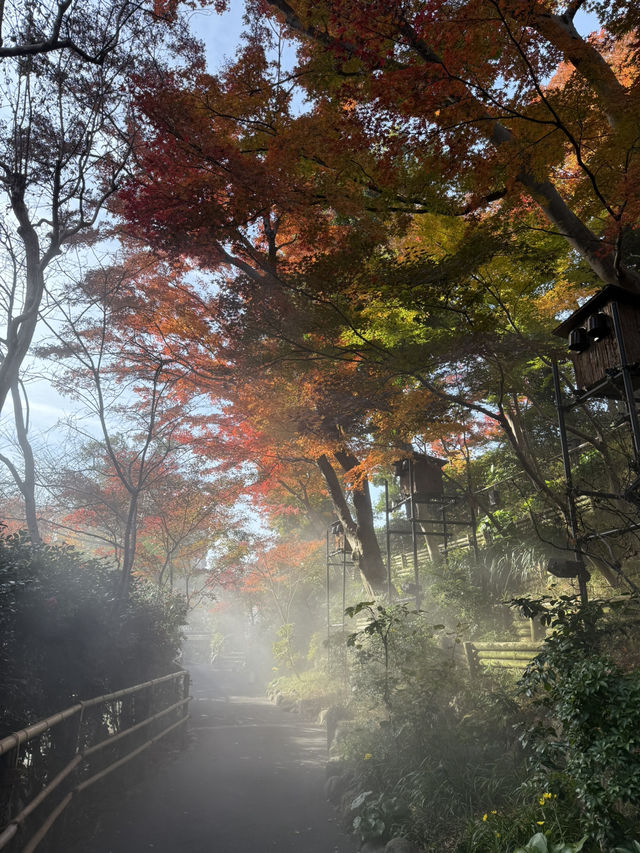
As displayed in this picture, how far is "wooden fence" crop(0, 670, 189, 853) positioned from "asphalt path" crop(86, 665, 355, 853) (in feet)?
1.80

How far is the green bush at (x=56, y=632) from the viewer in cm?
481

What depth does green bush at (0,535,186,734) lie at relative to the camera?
15.8ft

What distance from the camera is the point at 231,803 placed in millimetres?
6797

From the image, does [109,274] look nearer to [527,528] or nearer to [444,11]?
[444,11]

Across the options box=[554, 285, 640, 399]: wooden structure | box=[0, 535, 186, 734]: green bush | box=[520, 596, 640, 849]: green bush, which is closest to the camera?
box=[520, 596, 640, 849]: green bush

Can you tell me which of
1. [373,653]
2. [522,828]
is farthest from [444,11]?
[373,653]

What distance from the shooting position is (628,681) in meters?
3.60

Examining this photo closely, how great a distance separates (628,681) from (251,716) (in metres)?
13.8

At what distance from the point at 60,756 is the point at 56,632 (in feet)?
4.16

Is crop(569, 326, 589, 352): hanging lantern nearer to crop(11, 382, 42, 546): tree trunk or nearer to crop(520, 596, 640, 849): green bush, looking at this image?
crop(520, 596, 640, 849): green bush

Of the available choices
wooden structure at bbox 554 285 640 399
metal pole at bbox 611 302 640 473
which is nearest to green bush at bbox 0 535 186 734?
metal pole at bbox 611 302 640 473

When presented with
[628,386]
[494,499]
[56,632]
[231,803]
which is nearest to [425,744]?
[231,803]

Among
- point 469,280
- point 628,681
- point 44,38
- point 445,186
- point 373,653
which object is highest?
point 44,38

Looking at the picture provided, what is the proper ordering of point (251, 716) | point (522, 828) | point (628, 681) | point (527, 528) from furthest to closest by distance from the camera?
point (251, 716) < point (527, 528) < point (522, 828) < point (628, 681)
